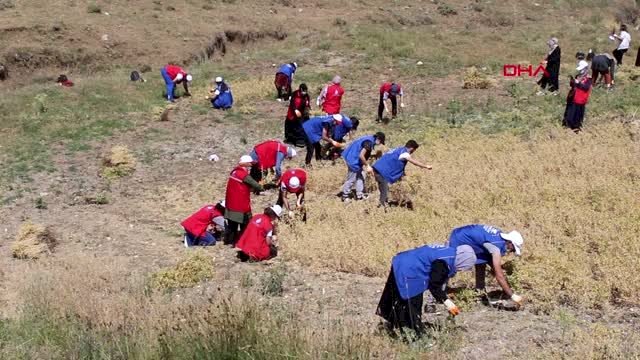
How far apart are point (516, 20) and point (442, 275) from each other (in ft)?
95.9

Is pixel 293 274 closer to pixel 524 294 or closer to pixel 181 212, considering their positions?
A: pixel 524 294

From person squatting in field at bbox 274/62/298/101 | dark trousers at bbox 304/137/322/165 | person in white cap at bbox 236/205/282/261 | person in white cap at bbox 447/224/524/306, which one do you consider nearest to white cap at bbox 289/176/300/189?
person in white cap at bbox 236/205/282/261

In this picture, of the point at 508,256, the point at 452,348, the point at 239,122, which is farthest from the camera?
the point at 239,122

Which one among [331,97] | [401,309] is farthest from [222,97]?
[401,309]

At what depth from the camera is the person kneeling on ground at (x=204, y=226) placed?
11484 millimetres

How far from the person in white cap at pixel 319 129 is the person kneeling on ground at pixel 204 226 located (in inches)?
150

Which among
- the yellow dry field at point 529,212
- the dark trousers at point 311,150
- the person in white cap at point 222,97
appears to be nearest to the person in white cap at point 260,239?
the yellow dry field at point 529,212

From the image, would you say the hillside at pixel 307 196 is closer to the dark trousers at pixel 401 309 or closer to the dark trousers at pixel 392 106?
the dark trousers at pixel 401 309

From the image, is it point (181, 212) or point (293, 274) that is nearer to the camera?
point (293, 274)

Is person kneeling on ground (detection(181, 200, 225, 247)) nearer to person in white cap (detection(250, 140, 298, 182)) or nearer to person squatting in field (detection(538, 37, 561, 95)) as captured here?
person in white cap (detection(250, 140, 298, 182))

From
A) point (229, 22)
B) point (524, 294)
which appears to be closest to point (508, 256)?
point (524, 294)

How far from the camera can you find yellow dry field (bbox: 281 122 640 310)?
8500mm

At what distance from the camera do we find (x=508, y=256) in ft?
30.1

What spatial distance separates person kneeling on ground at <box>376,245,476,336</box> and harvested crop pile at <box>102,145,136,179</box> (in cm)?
1033
